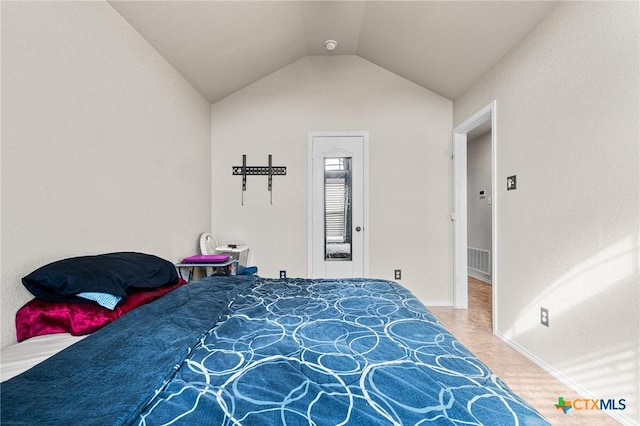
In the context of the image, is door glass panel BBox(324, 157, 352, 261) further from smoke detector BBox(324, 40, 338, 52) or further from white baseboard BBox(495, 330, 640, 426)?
white baseboard BBox(495, 330, 640, 426)

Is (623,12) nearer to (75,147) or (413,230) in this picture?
(413,230)

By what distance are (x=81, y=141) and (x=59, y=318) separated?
3.35 ft

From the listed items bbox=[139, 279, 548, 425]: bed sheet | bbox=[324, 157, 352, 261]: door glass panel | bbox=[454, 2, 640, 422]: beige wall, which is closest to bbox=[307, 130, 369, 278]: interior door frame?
bbox=[324, 157, 352, 261]: door glass panel

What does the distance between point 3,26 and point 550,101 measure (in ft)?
10.3

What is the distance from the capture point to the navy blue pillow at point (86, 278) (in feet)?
4.09

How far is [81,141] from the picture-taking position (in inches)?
67.2

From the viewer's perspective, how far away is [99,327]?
1.23 metres

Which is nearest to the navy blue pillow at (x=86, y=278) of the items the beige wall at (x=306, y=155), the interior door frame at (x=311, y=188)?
the beige wall at (x=306, y=155)

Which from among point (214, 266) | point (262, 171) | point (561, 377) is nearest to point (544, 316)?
point (561, 377)

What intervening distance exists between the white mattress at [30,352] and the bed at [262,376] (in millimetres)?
167

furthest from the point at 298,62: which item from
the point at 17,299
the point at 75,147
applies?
the point at 17,299

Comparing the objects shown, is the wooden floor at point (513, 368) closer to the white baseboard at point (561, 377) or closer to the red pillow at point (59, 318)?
the white baseboard at point (561, 377)

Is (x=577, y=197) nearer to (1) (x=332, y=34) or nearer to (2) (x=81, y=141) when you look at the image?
(1) (x=332, y=34)

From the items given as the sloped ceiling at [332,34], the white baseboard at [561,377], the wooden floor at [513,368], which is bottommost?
the wooden floor at [513,368]
